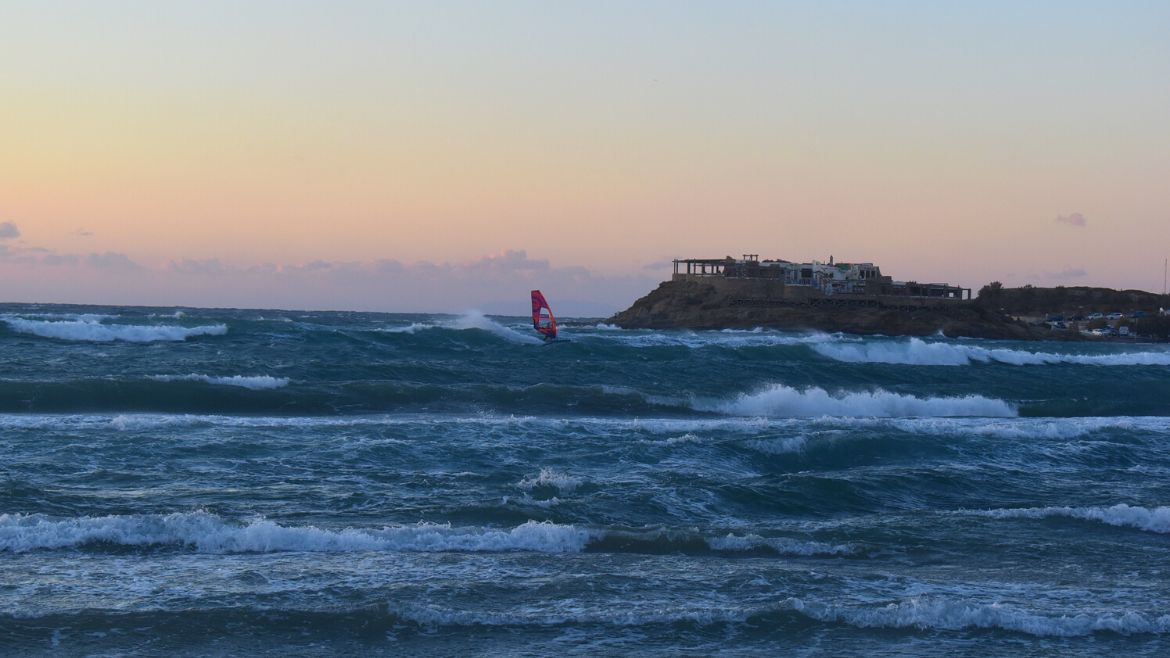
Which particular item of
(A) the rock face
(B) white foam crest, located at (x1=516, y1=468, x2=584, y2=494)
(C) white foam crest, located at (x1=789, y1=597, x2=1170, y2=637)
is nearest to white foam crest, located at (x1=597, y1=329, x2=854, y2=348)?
(A) the rock face

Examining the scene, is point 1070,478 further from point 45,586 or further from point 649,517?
point 45,586

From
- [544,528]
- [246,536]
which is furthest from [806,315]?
[246,536]

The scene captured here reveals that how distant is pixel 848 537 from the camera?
10719 millimetres

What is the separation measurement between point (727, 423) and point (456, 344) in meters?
20.1

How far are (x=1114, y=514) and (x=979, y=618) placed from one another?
16.0ft

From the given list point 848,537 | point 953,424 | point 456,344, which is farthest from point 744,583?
point 456,344

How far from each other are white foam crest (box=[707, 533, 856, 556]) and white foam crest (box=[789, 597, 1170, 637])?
1862mm

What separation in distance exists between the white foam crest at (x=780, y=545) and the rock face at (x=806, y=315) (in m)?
60.7

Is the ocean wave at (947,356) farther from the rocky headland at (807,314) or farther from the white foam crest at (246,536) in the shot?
the white foam crest at (246,536)

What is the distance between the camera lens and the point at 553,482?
12891 millimetres

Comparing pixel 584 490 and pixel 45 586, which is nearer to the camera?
pixel 45 586

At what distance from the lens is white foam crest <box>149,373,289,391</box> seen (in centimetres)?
2303

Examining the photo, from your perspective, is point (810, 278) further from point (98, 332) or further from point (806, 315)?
point (98, 332)

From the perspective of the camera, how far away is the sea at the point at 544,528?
7.73m
